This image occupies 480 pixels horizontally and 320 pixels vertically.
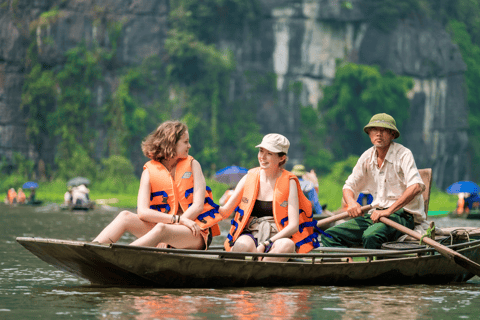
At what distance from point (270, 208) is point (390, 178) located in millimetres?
1350

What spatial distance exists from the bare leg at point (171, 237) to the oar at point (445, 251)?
6.21ft

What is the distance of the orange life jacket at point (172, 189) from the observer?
6234mm

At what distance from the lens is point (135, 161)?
38.6 m

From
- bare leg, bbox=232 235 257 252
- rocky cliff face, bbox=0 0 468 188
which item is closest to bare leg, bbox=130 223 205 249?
bare leg, bbox=232 235 257 252

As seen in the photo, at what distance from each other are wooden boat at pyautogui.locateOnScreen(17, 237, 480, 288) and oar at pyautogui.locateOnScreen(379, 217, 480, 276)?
93mm

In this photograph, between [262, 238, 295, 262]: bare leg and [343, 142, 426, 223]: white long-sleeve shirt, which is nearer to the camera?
[262, 238, 295, 262]: bare leg

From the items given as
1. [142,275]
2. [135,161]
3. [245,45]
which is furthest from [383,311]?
[245,45]

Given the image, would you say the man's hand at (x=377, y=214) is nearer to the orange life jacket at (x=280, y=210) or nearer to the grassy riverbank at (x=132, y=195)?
the orange life jacket at (x=280, y=210)

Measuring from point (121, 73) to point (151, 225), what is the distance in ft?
109

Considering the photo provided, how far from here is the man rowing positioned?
22.9 feet

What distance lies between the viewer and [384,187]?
718cm

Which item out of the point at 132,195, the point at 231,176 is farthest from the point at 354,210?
the point at 132,195

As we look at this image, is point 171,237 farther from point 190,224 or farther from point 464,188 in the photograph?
point 464,188

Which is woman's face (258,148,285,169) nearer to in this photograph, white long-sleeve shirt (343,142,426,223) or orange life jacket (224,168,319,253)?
orange life jacket (224,168,319,253)
